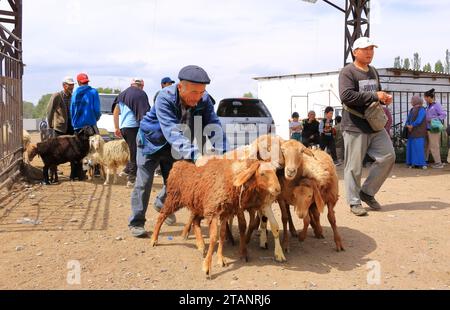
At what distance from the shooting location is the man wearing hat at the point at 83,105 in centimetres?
969

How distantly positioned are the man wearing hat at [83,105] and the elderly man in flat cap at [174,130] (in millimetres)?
4538

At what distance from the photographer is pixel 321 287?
4109 mm

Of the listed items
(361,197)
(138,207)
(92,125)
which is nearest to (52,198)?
(92,125)

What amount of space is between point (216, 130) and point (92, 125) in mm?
5562

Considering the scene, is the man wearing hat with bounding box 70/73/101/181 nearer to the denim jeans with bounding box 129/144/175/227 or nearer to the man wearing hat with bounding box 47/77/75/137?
the man wearing hat with bounding box 47/77/75/137

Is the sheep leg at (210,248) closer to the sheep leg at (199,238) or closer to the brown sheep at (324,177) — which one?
the sheep leg at (199,238)

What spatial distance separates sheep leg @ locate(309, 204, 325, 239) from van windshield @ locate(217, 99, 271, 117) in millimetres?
9650

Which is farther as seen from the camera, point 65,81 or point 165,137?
point 65,81

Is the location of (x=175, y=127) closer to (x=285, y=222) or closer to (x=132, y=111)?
(x=285, y=222)

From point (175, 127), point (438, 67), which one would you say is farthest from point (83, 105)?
point (438, 67)

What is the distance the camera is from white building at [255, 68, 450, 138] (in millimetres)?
17375

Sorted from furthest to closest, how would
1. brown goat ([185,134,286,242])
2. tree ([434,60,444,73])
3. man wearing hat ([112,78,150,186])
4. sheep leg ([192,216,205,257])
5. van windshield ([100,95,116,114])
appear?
tree ([434,60,444,73]), van windshield ([100,95,116,114]), man wearing hat ([112,78,150,186]), sheep leg ([192,216,205,257]), brown goat ([185,134,286,242])

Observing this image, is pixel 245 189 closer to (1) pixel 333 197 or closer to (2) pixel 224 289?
(2) pixel 224 289

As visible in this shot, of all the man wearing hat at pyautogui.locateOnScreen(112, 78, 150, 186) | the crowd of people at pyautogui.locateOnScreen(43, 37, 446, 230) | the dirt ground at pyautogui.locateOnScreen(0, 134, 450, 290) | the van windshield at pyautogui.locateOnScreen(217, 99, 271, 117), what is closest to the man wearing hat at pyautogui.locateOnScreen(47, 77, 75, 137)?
the crowd of people at pyautogui.locateOnScreen(43, 37, 446, 230)
